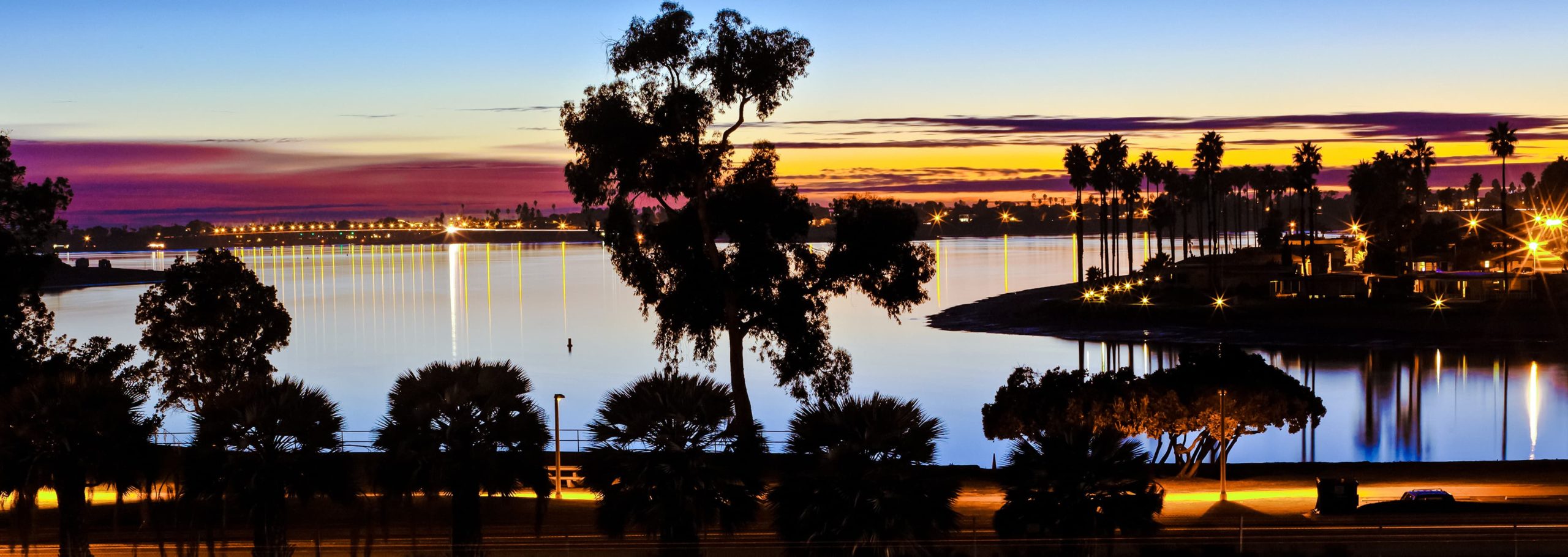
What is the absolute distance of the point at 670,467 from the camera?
65.1 feet

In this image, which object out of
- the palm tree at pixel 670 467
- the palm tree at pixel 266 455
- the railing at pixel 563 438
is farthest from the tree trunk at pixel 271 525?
the railing at pixel 563 438

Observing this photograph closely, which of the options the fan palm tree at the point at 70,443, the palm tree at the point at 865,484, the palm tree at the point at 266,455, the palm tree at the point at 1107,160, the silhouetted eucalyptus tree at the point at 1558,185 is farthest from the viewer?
the silhouetted eucalyptus tree at the point at 1558,185

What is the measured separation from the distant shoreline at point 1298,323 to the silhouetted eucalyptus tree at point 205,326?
4927cm

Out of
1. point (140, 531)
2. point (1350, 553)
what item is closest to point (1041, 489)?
point (1350, 553)

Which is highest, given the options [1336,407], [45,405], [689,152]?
[689,152]

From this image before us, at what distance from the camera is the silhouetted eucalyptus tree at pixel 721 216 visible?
36719 mm

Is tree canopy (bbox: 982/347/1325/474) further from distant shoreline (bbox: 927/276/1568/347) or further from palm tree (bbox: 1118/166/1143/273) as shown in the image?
palm tree (bbox: 1118/166/1143/273)

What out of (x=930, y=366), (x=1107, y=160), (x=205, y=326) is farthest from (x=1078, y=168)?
(x=205, y=326)

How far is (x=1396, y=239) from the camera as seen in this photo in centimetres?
12312

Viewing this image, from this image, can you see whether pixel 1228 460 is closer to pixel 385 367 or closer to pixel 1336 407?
pixel 1336 407

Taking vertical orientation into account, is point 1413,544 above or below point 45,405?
below

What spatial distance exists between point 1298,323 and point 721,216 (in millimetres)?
60261

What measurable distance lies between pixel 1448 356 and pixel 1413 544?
194 ft

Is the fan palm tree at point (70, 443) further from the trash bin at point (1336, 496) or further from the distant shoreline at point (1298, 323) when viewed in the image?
the distant shoreline at point (1298, 323)
